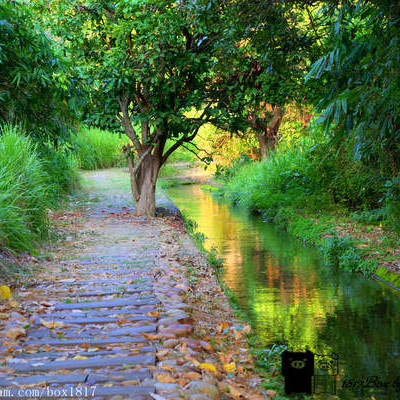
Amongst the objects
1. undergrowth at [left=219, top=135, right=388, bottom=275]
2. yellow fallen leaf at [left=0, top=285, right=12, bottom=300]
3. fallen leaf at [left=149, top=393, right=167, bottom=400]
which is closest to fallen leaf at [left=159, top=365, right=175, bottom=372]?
fallen leaf at [left=149, top=393, right=167, bottom=400]

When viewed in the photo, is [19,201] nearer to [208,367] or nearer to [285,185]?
[208,367]

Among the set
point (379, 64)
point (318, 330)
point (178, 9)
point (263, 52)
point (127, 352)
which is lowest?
point (318, 330)

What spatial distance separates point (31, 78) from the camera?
9.38 meters

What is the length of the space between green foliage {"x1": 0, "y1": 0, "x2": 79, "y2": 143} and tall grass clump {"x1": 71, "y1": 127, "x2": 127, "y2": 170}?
1285cm

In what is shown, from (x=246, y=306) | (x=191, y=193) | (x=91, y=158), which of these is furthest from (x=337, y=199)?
(x=91, y=158)

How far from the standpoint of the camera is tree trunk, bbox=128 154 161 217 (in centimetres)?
1123

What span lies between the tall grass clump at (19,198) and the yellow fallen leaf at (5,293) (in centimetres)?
113

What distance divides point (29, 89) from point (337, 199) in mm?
8095

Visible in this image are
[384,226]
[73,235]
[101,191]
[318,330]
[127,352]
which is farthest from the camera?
[101,191]

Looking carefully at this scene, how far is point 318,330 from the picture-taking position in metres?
6.06

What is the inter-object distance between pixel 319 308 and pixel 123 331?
3691mm

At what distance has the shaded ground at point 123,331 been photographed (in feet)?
10.5

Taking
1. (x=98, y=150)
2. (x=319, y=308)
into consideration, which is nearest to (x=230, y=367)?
(x=319, y=308)

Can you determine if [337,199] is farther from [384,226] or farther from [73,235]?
[73,235]
